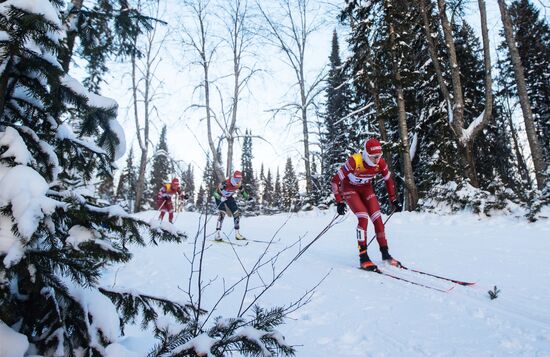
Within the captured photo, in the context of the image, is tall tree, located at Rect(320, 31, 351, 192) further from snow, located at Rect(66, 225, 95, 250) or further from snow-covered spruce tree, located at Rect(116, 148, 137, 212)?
A: snow, located at Rect(66, 225, 95, 250)

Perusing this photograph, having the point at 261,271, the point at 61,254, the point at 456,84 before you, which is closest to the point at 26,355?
the point at 61,254

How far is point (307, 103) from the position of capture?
19.6m

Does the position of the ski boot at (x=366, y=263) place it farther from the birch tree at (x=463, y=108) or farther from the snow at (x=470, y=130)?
the snow at (x=470, y=130)

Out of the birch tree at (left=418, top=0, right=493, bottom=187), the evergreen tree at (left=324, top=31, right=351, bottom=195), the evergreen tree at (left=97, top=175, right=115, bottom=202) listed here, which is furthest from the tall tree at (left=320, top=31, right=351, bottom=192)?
the evergreen tree at (left=97, top=175, right=115, bottom=202)

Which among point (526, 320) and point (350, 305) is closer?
point (526, 320)

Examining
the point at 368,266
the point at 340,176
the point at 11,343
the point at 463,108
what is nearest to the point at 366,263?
the point at 368,266

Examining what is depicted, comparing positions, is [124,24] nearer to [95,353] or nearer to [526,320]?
[95,353]

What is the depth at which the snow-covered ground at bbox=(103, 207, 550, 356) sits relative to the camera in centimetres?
280

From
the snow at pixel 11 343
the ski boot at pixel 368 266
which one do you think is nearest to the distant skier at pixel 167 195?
the ski boot at pixel 368 266

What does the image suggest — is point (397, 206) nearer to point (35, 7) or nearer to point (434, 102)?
point (35, 7)

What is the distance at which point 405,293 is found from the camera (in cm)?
418

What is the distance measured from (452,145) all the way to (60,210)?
15682 mm

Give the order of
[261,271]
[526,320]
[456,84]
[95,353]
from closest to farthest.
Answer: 1. [95,353]
2. [526,320]
3. [261,271]
4. [456,84]

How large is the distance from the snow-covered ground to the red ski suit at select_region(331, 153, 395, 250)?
0.69 metres
